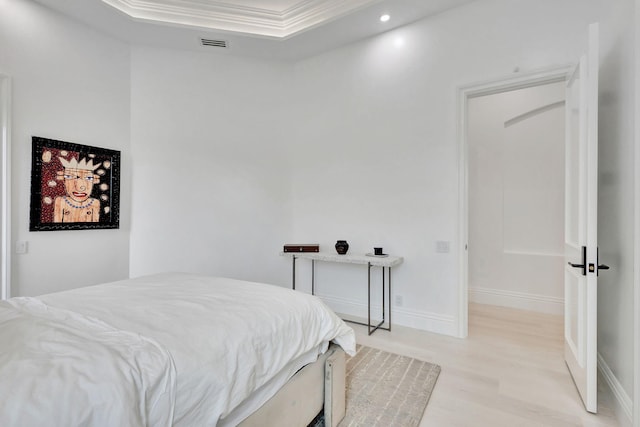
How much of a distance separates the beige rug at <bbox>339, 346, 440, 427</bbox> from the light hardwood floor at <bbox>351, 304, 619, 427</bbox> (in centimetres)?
7

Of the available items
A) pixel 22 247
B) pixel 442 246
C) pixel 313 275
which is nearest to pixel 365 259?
pixel 442 246

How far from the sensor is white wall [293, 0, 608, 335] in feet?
9.15

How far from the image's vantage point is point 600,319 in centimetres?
234

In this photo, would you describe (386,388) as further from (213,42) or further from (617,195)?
(213,42)

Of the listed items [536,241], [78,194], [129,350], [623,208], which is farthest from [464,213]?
[78,194]

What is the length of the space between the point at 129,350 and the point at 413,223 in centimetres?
276

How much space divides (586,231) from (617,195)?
0.36 meters

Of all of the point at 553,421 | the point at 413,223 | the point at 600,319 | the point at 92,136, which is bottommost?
the point at 553,421

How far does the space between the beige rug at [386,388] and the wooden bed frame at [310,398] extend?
0.18m

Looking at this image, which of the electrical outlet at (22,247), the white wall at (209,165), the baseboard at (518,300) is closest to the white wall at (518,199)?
the baseboard at (518,300)

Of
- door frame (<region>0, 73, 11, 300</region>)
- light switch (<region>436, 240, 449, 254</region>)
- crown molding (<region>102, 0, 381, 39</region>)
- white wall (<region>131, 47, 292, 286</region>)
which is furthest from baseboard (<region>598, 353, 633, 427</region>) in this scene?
door frame (<region>0, 73, 11, 300</region>)

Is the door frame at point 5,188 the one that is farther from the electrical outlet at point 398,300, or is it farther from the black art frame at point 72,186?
the electrical outlet at point 398,300

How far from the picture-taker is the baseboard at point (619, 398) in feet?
5.71

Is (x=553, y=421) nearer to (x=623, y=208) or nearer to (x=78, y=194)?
(x=623, y=208)
